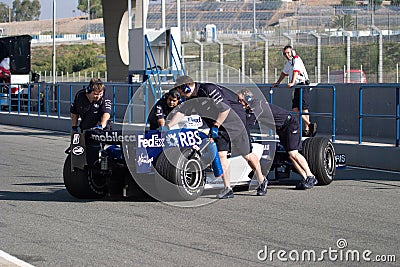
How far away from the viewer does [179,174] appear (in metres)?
10.8

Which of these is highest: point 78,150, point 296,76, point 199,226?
point 296,76

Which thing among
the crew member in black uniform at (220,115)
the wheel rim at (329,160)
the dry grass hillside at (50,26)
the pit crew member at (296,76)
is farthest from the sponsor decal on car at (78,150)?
the dry grass hillside at (50,26)

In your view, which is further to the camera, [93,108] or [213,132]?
[93,108]

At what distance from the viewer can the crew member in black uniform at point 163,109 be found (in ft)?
37.1

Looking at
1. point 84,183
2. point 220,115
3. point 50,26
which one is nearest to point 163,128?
point 220,115

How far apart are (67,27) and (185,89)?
4657 inches

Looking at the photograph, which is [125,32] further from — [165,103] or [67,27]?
[67,27]

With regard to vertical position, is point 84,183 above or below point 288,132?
below

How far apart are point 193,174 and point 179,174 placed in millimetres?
313

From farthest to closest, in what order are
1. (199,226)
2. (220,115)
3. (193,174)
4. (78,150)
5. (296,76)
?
(296,76)
(78,150)
(220,115)
(193,174)
(199,226)

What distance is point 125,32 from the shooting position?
35.3 m

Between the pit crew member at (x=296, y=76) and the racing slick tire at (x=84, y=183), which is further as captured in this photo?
the pit crew member at (x=296, y=76)

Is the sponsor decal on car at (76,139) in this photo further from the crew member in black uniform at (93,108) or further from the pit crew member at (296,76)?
the pit crew member at (296,76)

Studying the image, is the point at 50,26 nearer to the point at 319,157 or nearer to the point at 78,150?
the point at 319,157
